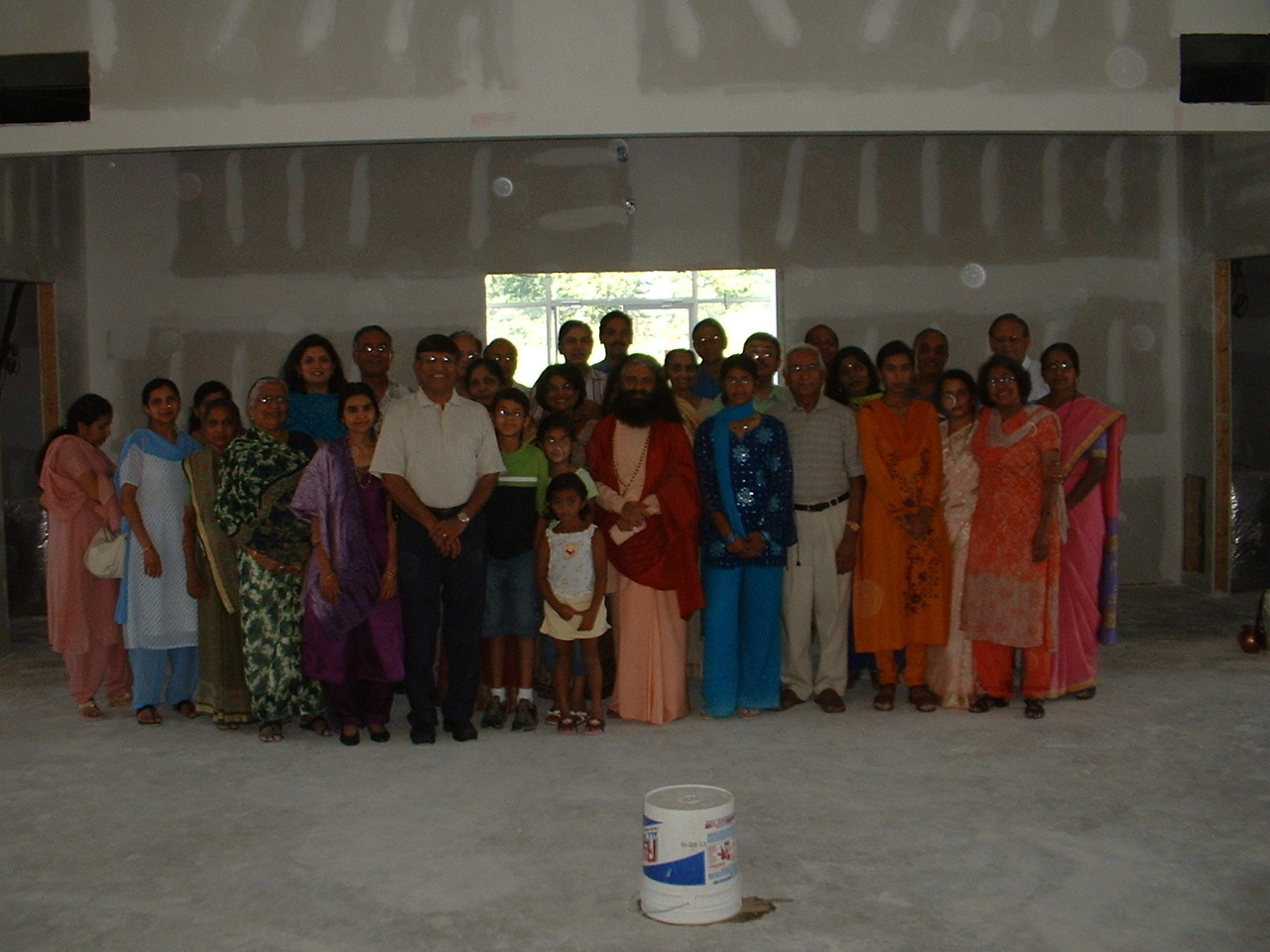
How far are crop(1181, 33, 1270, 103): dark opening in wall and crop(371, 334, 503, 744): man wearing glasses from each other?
3.47 meters

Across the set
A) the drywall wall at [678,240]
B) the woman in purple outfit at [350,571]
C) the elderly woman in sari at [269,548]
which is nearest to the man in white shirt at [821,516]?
the woman in purple outfit at [350,571]

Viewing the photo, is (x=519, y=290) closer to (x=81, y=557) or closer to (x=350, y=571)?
(x=81, y=557)

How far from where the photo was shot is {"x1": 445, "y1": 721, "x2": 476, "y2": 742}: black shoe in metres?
4.53

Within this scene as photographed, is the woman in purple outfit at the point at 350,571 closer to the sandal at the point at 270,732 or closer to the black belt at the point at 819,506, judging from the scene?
the sandal at the point at 270,732

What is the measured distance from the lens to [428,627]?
451 centimetres

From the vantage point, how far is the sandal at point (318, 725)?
15.5 feet

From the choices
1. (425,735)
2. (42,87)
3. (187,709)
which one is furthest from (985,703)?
(42,87)

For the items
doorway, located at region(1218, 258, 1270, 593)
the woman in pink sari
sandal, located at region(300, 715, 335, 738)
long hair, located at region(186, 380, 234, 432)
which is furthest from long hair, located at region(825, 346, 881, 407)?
doorway, located at region(1218, 258, 1270, 593)

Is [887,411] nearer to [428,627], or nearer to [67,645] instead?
[428,627]

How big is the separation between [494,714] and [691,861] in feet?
6.35

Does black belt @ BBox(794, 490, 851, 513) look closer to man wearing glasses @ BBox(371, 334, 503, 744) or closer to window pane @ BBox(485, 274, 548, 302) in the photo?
man wearing glasses @ BBox(371, 334, 503, 744)

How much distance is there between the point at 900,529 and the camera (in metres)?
4.87

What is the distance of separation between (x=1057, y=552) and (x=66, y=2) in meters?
4.73

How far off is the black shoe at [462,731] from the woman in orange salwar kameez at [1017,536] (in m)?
Result: 1.93
